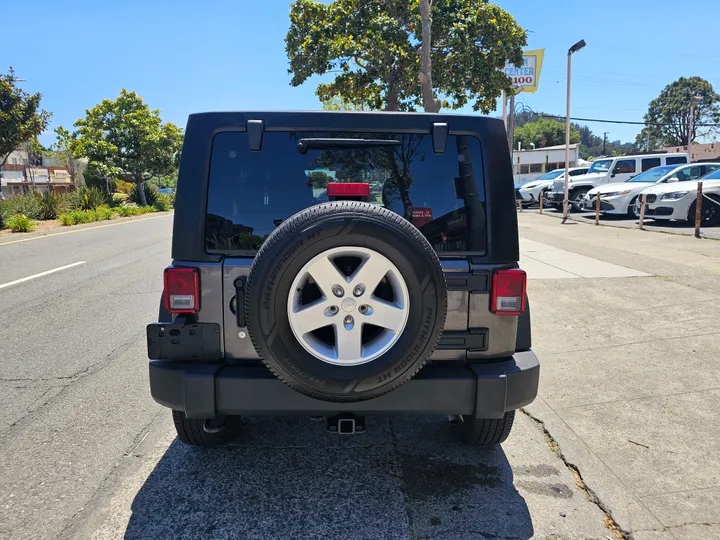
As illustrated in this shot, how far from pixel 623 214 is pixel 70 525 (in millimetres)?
18851

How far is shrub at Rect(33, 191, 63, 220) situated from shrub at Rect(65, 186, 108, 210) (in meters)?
2.03

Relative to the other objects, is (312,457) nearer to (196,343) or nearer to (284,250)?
(196,343)

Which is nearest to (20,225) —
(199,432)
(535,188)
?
(199,432)

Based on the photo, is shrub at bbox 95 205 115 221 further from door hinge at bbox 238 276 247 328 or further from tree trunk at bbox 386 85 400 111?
door hinge at bbox 238 276 247 328

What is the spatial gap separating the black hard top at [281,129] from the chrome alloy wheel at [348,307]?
2.04ft

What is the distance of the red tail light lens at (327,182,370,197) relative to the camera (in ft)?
8.70

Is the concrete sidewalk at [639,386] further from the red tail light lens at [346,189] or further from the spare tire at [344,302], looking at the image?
the red tail light lens at [346,189]

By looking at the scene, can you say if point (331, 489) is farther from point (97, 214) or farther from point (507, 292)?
point (97, 214)

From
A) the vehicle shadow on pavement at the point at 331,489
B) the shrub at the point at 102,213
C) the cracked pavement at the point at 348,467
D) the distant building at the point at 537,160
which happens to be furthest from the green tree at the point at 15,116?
the distant building at the point at 537,160

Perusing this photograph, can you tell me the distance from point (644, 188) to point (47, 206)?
2306cm

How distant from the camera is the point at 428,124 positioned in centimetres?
268

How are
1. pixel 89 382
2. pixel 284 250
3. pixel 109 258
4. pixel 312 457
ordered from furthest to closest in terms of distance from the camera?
pixel 109 258 < pixel 89 382 < pixel 312 457 < pixel 284 250

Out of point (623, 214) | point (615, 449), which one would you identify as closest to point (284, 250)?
point (615, 449)

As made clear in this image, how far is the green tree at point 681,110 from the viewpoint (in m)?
78.2
